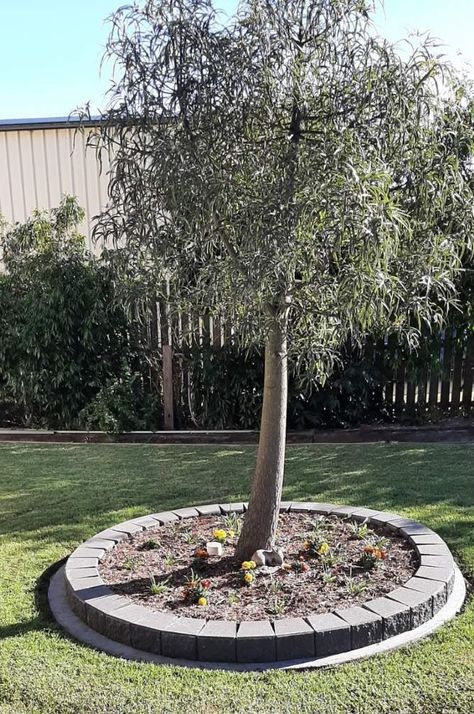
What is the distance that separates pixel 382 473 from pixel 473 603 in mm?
2201

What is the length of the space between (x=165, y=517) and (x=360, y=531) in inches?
46.6

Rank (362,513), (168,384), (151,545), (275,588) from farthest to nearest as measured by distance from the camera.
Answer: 1. (168,384)
2. (362,513)
3. (151,545)
4. (275,588)

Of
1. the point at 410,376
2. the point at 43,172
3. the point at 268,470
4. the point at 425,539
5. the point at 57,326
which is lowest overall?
the point at 425,539

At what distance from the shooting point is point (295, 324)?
296 cm

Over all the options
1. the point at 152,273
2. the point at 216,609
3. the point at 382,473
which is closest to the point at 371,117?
the point at 152,273

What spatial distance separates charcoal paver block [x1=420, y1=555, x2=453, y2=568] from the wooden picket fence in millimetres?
3670

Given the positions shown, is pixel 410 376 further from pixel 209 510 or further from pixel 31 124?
pixel 31 124

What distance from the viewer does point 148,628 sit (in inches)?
97.0

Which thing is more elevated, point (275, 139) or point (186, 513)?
point (275, 139)

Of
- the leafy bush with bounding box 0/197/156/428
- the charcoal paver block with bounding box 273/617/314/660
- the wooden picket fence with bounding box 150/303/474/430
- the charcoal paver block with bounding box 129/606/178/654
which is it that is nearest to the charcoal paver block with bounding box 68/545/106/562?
the charcoal paver block with bounding box 129/606/178/654

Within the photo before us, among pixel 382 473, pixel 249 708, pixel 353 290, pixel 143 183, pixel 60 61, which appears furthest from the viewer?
pixel 382 473

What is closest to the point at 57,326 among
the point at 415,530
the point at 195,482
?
the point at 195,482

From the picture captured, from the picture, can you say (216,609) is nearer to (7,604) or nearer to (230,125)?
(7,604)

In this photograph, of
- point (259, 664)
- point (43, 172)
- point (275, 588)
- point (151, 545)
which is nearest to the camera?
Result: point (259, 664)
